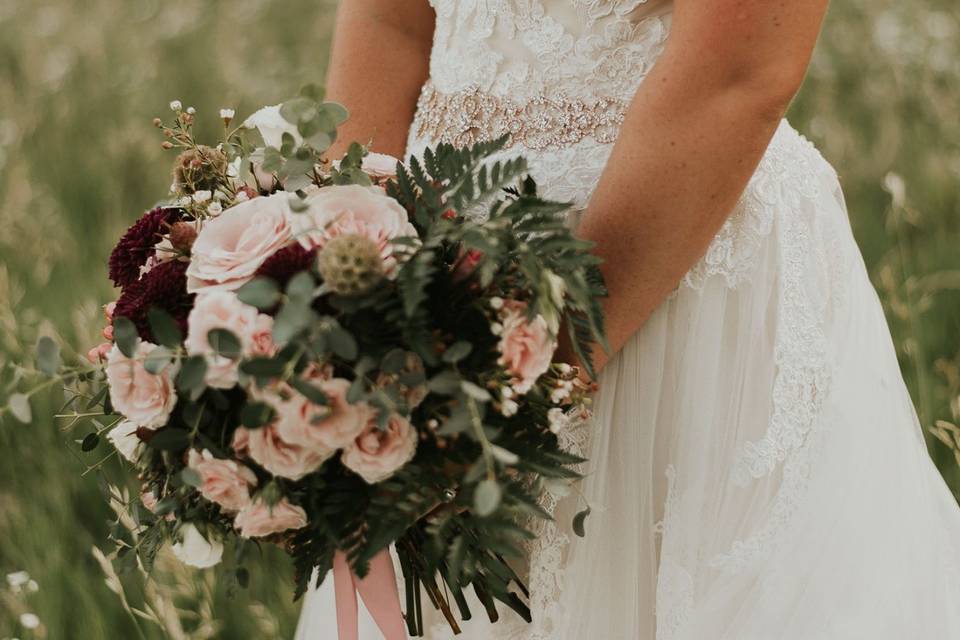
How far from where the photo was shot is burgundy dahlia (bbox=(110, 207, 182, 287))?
1452 millimetres

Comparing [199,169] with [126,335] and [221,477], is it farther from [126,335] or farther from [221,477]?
[221,477]

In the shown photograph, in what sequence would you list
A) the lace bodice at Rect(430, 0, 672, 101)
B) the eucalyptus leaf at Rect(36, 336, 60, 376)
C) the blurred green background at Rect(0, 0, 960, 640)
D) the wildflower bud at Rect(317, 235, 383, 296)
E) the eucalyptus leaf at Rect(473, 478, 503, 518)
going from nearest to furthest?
the eucalyptus leaf at Rect(473, 478, 503, 518)
the wildflower bud at Rect(317, 235, 383, 296)
the eucalyptus leaf at Rect(36, 336, 60, 376)
the lace bodice at Rect(430, 0, 672, 101)
the blurred green background at Rect(0, 0, 960, 640)

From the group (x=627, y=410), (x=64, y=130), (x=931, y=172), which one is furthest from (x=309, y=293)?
(x=64, y=130)

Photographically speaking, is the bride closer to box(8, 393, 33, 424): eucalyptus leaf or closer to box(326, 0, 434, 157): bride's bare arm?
box(326, 0, 434, 157): bride's bare arm

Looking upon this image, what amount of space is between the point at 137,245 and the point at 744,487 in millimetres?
882

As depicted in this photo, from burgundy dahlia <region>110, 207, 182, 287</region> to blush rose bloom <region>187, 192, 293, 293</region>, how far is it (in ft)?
0.42

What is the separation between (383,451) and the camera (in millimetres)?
1225

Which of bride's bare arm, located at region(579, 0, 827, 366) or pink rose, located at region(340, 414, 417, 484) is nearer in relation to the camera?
pink rose, located at region(340, 414, 417, 484)

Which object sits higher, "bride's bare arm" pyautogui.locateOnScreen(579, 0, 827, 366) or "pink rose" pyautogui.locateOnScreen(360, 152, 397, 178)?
"bride's bare arm" pyautogui.locateOnScreen(579, 0, 827, 366)

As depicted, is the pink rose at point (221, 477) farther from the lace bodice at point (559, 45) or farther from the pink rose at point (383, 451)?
the lace bodice at point (559, 45)

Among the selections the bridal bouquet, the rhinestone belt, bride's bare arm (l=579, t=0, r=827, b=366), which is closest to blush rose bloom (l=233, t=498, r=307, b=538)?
the bridal bouquet

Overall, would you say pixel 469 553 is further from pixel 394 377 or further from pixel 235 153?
pixel 235 153

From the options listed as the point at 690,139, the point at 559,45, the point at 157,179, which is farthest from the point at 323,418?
the point at 157,179

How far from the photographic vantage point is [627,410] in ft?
5.19
